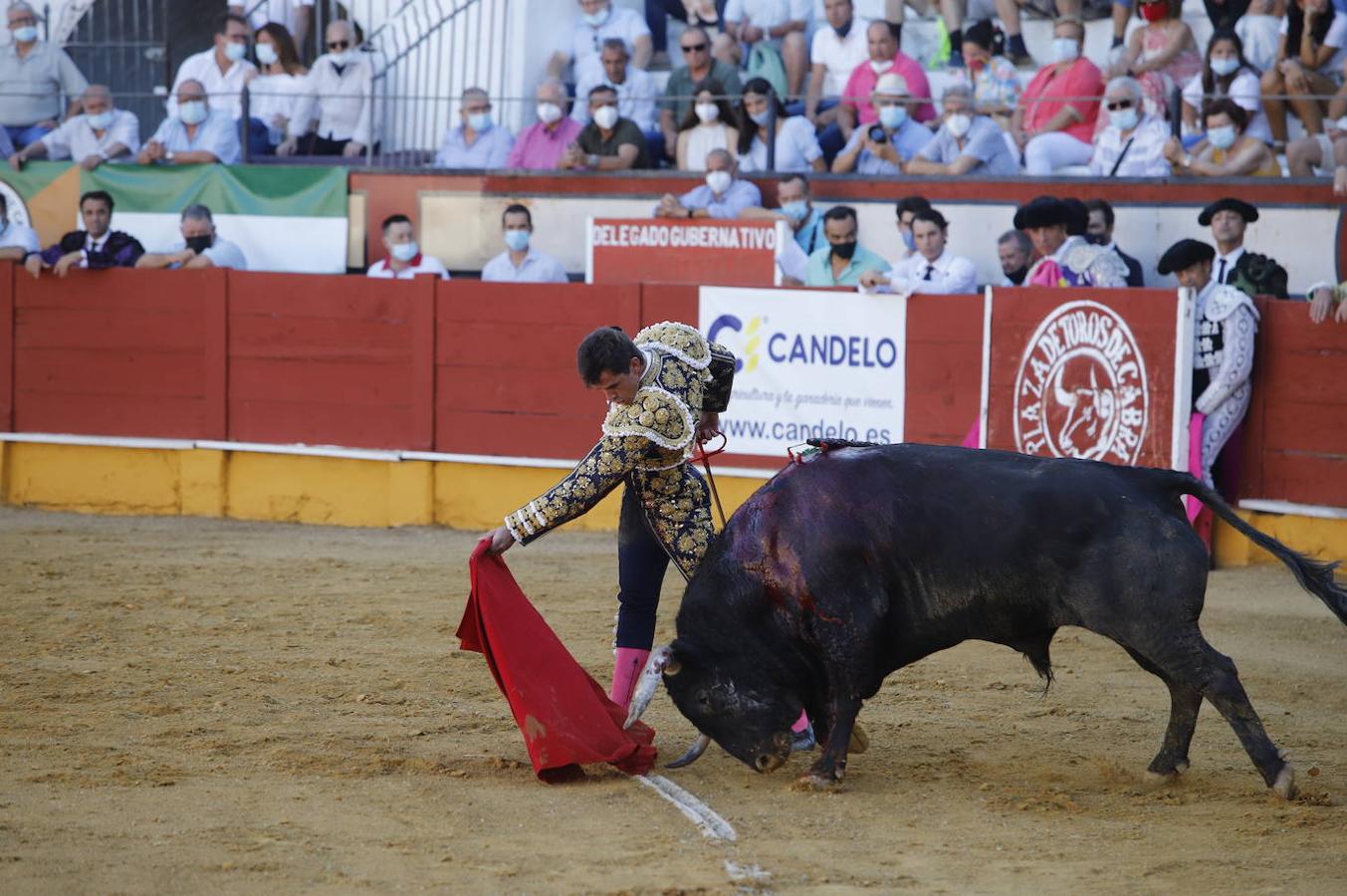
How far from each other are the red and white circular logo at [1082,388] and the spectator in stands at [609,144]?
305 cm

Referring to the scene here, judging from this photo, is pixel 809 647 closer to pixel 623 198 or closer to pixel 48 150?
pixel 623 198

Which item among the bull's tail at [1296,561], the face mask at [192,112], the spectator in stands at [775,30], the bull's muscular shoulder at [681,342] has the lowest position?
the bull's tail at [1296,561]

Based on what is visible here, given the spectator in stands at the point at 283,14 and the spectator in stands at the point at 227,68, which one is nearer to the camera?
the spectator in stands at the point at 227,68

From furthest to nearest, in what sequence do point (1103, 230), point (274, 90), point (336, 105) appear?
point (274, 90), point (336, 105), point (1103, 230)

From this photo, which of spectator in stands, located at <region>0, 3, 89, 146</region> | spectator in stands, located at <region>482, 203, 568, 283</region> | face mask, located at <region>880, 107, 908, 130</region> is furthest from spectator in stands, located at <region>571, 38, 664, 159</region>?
spectator in stands, located at <region>0, 3, 89, 146</region>

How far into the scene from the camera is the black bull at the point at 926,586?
4328mm

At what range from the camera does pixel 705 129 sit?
33.0 feet

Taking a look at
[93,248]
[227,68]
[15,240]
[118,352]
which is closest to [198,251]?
[93,248]

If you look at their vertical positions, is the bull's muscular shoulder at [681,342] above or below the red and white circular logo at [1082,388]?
above

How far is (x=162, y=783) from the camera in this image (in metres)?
4.43

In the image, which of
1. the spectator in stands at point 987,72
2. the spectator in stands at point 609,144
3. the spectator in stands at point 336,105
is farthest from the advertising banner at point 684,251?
the spectator in stands at point 336,105

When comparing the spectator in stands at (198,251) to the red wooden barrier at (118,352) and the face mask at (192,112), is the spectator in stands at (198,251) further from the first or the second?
the face mask at (192,112)

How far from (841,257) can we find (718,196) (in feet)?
3.17

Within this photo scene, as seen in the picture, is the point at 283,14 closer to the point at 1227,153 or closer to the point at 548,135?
the point at 548,135
